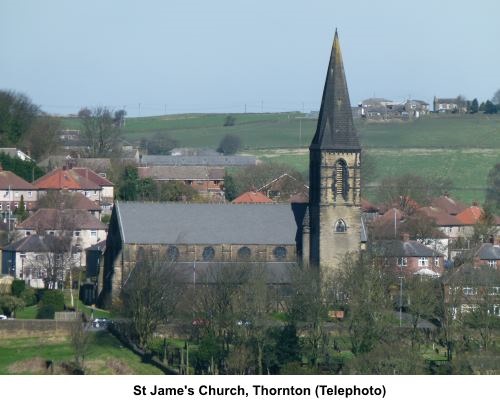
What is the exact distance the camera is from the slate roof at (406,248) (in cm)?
8081

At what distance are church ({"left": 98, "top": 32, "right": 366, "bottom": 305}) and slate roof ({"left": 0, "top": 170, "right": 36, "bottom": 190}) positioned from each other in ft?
96.7

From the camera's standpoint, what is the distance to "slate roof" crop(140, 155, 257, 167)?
141 m

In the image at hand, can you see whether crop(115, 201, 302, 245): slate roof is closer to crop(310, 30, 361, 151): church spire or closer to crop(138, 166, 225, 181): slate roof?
crop(310, 30, 361, 151): church spire

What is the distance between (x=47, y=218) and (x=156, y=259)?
19374mm

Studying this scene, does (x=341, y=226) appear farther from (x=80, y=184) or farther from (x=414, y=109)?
(x=414, y=109)

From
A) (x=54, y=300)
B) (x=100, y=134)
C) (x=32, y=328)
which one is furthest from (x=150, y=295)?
(x=100, y=134)

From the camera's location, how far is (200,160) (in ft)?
476

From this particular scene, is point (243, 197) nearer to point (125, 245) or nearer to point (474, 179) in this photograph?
point (125, 245)

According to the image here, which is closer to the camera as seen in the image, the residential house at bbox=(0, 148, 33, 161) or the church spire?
the church spire

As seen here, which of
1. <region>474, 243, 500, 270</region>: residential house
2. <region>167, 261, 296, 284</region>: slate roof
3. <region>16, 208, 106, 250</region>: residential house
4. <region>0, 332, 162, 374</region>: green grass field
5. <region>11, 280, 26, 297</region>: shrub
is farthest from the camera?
<region>16, 208, 106, 250</region>: residential house

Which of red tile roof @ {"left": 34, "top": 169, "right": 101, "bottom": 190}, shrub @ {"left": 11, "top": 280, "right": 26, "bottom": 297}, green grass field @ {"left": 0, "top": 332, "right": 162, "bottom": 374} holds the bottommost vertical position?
green grass field @ {"left": 0, "top": 332, "right": 162, "bottom": 374}

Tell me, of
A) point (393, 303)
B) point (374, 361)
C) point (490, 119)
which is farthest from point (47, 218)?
point (490, 119)

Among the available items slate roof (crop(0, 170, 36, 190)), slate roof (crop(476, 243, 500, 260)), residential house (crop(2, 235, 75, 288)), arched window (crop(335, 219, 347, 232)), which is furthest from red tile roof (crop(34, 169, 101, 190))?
arched window (crop(335, 219, 347, 232))

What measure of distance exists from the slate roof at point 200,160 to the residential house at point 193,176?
9.71 m
